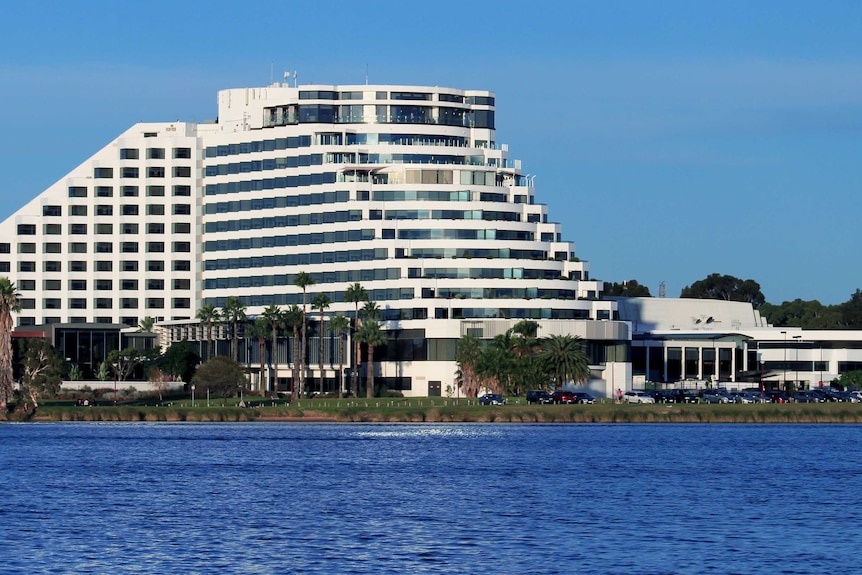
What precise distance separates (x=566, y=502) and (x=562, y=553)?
21.7 metres

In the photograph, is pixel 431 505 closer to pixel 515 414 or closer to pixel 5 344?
pixel 515 414

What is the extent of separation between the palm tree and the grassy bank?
133 inches

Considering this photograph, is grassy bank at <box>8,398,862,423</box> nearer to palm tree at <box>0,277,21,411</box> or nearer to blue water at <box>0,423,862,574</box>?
palm tree at <box>0,277,21,411</box>

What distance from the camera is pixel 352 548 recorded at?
74062mm

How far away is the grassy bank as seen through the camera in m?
182

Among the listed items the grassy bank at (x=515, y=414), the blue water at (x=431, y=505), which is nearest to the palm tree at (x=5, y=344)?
the grassy bank at (x=515, y=414)

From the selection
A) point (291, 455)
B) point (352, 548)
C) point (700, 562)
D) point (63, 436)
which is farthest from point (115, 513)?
point (63, 436)

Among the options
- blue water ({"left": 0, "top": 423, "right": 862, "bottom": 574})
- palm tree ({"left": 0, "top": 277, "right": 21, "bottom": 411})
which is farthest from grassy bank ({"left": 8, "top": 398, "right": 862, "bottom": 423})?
blue water ({"left": 0, "top": 423, "right": 862, "bottom": 574})

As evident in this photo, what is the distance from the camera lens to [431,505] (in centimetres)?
9262

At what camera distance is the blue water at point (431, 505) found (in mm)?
70625

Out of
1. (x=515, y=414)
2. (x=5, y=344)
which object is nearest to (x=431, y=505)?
(x=515, y=414)

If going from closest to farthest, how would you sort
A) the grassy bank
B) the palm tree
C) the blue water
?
the blue water → the palm tree → the grassy bank

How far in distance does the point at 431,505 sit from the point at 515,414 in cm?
9385

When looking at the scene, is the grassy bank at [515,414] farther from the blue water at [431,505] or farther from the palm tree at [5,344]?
the blue water at [431,505]
